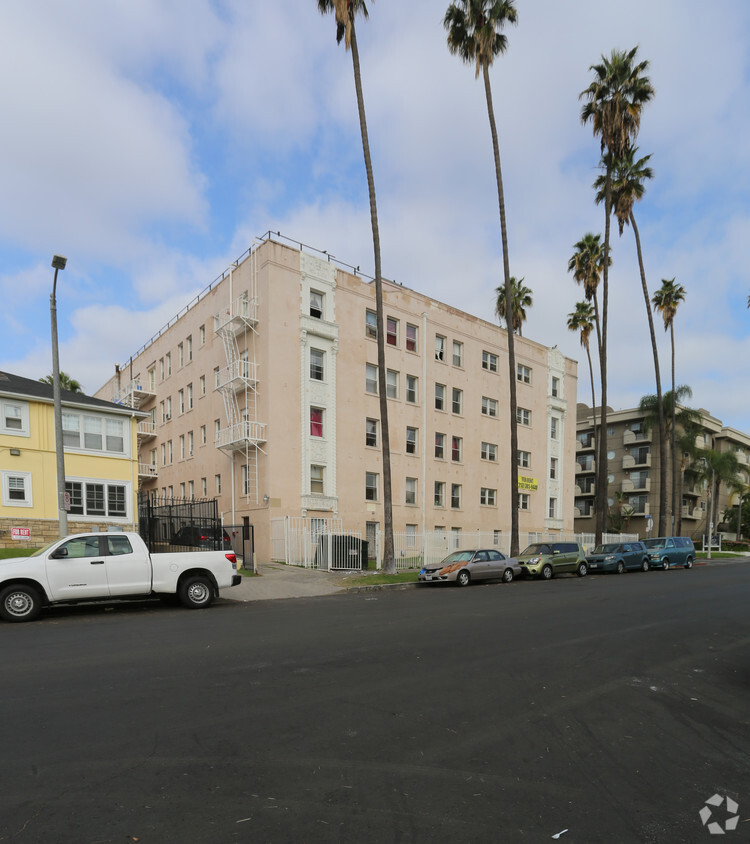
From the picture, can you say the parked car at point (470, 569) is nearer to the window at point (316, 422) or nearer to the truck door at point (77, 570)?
the window at point (316, 422)

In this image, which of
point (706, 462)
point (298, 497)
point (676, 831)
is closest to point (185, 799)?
point (676, 831)

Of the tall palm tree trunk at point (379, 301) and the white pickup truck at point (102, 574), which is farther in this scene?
the tall palm tree trunk at point (379, 301)

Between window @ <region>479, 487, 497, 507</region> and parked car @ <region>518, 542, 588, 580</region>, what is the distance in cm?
1230

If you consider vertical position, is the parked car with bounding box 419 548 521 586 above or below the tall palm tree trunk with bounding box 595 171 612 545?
below

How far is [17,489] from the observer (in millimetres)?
25828

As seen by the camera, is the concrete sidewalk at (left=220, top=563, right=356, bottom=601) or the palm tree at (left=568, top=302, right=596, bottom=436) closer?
the concrete sidewalk at (left=220, top=563, right=356, bottom=601)

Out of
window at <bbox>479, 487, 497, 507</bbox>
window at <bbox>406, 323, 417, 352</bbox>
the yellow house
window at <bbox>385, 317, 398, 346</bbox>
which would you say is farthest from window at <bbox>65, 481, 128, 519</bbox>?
window at <bbox>479, 487, 497, 507</bbox>

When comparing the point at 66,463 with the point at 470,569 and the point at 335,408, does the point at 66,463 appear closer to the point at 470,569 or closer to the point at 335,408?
the point at 335,408

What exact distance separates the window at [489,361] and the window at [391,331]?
8316 mm

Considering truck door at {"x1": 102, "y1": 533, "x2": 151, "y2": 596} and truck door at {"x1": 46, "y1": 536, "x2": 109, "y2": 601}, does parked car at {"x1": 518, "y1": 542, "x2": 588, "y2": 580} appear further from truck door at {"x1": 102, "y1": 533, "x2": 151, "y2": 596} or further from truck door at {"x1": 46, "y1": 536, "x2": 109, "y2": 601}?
truck door at {"x1": 46, "y1": 536, "x2": 109, "y2": 601}

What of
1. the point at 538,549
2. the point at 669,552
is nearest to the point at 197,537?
the point at 538,549

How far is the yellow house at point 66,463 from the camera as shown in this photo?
25719 millimetres

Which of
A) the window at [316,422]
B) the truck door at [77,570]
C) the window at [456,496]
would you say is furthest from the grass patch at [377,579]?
the window at [456,496]

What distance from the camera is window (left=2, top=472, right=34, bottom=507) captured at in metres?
25.5
